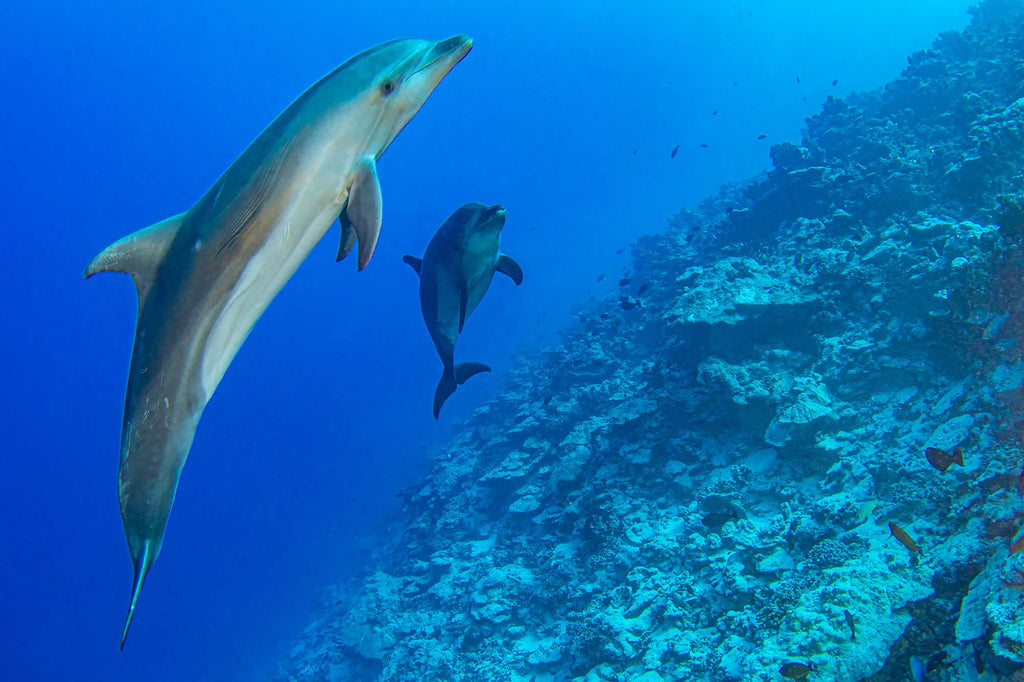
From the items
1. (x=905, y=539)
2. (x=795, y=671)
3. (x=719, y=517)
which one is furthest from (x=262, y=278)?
(x=719, y=517)

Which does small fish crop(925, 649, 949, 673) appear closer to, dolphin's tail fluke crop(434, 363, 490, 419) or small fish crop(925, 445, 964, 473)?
small fish crop(925, 445, 964, 473)

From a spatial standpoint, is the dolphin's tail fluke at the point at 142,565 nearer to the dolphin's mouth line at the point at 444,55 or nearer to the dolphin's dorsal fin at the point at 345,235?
the dolphin's dorsal fin at the point at 345,235

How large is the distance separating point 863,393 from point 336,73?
26.2 feet

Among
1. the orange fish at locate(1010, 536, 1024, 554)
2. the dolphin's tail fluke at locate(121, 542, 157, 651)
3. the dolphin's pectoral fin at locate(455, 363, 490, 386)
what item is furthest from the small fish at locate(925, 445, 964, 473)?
the dolphin's tail fluke at locate(121, 542, 157, 651)

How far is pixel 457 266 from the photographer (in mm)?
3451

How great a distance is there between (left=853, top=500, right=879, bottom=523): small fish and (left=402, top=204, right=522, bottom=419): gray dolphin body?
4927 millimetres

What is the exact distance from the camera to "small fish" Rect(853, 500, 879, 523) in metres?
5.01

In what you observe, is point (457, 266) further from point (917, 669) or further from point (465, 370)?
point (917, 669)

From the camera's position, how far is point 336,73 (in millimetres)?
1642

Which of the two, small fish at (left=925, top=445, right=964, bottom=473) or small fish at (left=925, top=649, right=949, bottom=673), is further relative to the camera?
small fish at (left=925, top=445, right=964, bottom=473)

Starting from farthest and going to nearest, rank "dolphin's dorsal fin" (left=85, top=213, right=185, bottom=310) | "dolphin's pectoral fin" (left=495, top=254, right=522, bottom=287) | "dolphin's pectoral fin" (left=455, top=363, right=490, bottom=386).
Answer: "dolphin's pectoral fin" (left=455, top=363, right=490, bottom=386)
"dolphin's pectoral fin" (left=495, top=254, right=522, bottom=287)
"dolphin's dorsal fin" (left=85, top=213, right=185, bottom=310)

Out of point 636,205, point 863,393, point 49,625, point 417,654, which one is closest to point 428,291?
point 863,393

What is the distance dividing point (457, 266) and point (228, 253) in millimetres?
2121

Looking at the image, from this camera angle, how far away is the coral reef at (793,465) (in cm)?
411
